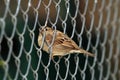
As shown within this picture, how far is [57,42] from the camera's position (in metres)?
3.10

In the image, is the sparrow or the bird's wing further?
the bird's wing

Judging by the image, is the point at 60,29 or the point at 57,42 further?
the point at 60,29

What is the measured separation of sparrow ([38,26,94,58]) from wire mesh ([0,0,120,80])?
0.04m

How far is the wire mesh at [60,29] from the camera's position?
3025mm

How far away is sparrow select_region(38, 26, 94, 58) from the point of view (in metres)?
2.99

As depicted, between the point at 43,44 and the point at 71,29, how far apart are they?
0.59 metres

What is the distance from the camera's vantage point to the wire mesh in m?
3.03

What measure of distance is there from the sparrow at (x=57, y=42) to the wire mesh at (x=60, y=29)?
4 cm

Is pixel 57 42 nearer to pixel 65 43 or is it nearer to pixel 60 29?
pixel 65 43

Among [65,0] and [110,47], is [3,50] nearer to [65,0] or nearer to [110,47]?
[65,0]

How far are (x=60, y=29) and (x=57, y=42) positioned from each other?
191 millimetres

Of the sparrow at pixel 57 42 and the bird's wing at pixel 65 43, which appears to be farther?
the bird's wing at pixel 65 43

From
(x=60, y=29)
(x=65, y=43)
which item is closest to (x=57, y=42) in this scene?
(x=65, y=43)

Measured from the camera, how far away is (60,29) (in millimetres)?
3270
